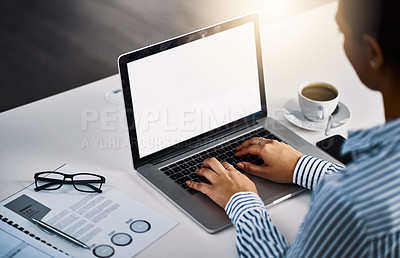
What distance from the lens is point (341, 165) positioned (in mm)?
1363

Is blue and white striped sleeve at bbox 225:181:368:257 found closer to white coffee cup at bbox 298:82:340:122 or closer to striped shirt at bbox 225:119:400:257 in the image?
striped shirt at bbox 225:119:400:257

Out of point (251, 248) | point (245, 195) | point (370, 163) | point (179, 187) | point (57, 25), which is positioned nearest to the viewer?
point (370, 163)

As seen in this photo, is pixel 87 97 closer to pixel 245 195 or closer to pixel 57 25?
pixel 245 195

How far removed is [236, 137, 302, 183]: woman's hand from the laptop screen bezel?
0.39 feet

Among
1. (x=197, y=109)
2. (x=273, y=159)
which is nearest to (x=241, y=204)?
(x=273, y=159)

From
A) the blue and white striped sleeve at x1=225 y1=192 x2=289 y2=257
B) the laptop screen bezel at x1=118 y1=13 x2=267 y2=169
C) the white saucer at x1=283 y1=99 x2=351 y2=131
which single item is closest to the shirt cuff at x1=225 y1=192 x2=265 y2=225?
the blue and white striped sleeve at x1=225 y1=192 x2=289 y2=257

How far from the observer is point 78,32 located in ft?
11.6

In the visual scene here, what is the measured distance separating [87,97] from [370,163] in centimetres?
108

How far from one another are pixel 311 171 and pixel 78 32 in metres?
2.61

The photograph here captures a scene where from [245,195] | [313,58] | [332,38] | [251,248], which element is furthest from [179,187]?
[332,38]

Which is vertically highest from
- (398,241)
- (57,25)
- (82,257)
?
(398,241)

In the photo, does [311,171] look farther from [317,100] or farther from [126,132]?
[126,132]

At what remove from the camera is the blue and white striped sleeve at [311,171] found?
4.24 ft

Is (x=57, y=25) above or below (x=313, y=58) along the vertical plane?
below
